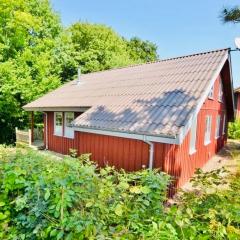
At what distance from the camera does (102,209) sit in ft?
9.16

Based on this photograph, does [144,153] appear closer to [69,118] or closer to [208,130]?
[208,130]

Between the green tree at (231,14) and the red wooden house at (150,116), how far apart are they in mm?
2041

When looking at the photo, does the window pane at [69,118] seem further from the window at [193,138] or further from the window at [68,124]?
the window at [193,138]

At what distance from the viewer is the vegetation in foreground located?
257cm

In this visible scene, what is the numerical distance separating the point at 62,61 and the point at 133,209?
2329 cm

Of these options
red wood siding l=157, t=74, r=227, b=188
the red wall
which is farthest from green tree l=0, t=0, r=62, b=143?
red wood siding l=157, t=74, r=227, b=188

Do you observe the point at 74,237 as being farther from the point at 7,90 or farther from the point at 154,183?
the point at 7,90

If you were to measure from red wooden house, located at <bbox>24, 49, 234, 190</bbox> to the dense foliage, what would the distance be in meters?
3.92

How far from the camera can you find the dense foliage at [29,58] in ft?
58.2

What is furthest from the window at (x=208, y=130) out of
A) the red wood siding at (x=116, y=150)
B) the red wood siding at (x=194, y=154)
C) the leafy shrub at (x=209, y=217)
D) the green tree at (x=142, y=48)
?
the green tree at (x=142, y=48)

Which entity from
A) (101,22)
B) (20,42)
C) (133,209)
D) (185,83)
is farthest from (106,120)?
(101,22)

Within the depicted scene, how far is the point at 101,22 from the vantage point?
37.9m

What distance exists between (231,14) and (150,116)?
4.50 metres

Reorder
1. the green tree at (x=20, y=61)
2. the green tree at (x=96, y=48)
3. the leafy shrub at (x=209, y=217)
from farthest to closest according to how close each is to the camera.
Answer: the green tree at (x=96, y=48), the green tree at (x=20, y=61), the leafy shrub at (x=209, y=217)
